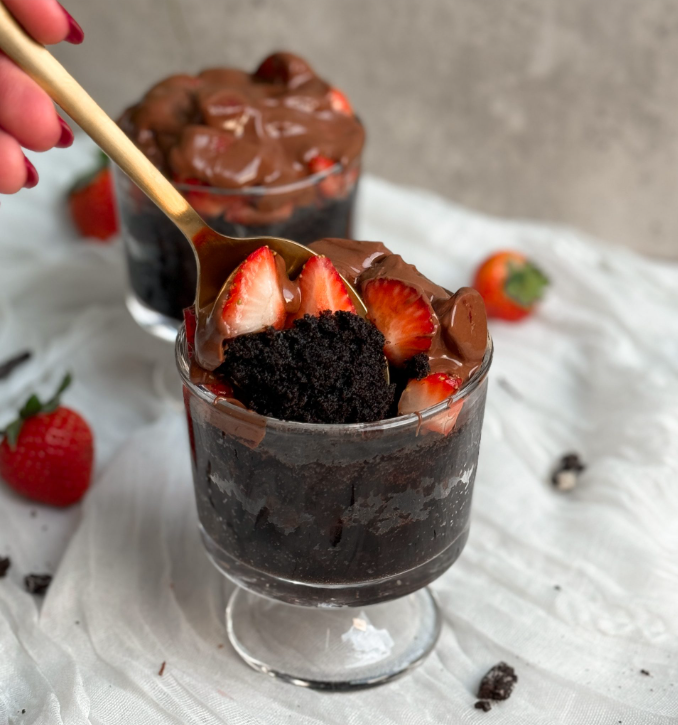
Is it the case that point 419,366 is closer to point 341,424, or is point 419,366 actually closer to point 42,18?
point 341,424

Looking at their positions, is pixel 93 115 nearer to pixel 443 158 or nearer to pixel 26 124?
pixel 26 124

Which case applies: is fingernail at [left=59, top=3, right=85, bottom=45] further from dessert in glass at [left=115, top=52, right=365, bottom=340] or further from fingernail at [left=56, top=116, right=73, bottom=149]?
dessert in glass at [left=115, top=52, right=365, bottom=340]

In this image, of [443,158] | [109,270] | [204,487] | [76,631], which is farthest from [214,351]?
[443,158]

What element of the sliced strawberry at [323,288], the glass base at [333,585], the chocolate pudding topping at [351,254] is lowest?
the glass base at [333,585]

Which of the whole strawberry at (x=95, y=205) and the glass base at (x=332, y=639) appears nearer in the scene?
the glass base at (x=332, y=639)

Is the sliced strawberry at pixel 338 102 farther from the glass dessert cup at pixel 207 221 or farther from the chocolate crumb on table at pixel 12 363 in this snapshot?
the chocolate crumb on table at pixel 12 363

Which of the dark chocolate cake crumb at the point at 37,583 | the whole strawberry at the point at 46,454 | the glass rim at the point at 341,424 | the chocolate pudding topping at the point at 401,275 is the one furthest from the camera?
the whole strawberry at the point at 46,454

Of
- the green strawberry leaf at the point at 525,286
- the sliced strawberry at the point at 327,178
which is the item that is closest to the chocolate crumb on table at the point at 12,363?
the sliced strawberry at the point at 327,178
